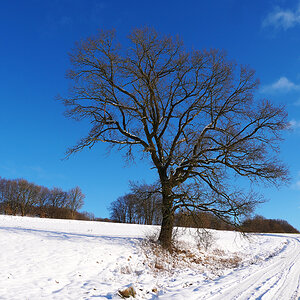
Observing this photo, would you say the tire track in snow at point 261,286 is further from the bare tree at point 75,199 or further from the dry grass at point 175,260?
the bare tree at point 75,199

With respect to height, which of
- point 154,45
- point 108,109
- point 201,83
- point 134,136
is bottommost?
point 134,136

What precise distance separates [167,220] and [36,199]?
206 ft

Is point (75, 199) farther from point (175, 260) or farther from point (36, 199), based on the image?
point (175, 260)

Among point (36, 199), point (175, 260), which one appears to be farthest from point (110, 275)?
point (36, 199)

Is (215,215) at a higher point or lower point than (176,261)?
higher

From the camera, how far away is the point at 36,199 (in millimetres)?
67938

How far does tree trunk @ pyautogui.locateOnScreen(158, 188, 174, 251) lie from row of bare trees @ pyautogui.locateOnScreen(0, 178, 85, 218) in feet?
186

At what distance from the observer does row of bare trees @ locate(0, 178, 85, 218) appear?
211 ft

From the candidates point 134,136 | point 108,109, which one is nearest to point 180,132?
point 134,136

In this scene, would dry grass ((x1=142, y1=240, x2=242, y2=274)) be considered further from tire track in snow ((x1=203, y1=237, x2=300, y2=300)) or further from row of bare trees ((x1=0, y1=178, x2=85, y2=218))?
row of bare trees ((x1=0, y1=178, x2=85, y2=218))

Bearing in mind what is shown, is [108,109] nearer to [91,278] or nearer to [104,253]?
[104,253]

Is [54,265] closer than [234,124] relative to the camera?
Yes

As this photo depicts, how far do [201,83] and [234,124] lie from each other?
3234 mm

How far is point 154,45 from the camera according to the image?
15.3m
